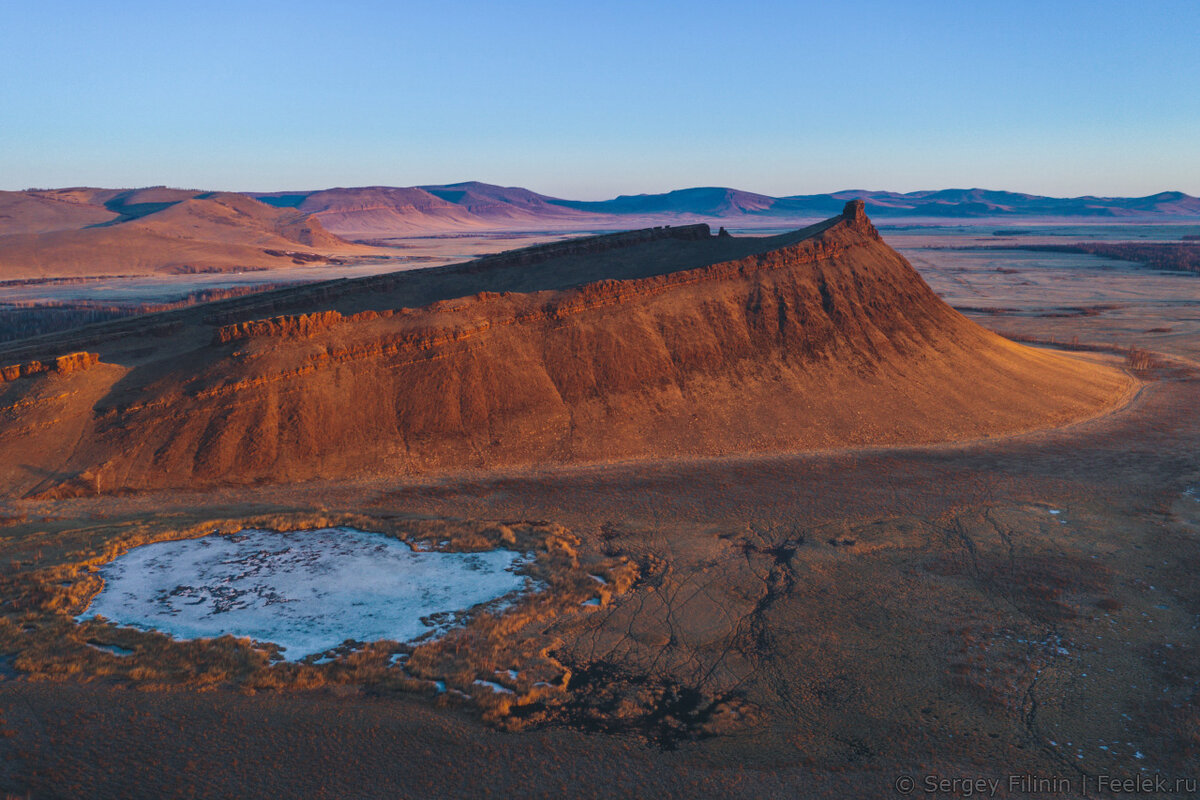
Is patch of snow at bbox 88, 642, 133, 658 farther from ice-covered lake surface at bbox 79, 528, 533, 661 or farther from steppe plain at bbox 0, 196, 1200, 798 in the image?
ice-covered lake surface at bbox 79, 528, 533, 661

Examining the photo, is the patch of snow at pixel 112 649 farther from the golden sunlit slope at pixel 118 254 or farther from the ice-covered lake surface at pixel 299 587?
the golden sunlit slope at pixel 118 254

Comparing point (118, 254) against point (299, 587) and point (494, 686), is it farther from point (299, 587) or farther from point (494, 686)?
point (494, 686)

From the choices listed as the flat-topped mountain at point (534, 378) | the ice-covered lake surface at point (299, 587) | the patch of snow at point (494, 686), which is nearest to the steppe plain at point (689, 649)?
the patch of snow at point (494, 686)

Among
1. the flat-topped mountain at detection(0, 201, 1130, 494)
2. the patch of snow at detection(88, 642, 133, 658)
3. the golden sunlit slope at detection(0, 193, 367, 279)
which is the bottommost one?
the patch of snow at detection(88, 642, 133, 658)

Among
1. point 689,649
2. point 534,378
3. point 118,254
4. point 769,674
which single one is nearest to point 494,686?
point 689,649

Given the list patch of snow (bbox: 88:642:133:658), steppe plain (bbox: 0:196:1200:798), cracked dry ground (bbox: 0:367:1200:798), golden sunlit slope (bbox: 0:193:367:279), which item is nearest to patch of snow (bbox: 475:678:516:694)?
steppe plain (bbox: 0:196:1200:798)

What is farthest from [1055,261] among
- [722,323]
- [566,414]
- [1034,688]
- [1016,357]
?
[1034,688]

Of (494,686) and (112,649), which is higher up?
(112,649)
